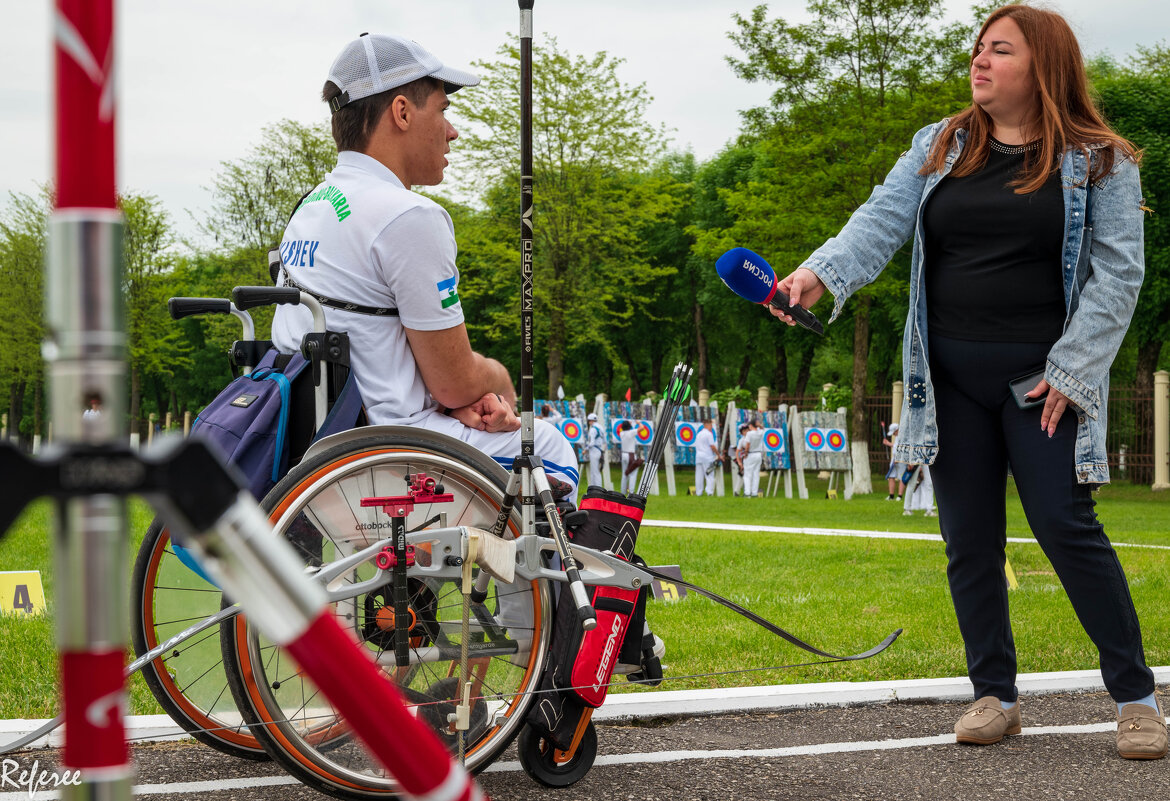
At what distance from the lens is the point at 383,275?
312 centimetres

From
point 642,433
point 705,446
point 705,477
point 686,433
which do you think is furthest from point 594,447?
point 686,433

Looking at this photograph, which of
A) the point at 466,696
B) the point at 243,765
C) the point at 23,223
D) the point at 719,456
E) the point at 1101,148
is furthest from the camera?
the point at 23,223

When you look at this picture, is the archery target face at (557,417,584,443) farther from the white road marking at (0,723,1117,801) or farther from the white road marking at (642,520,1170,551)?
the white road marking at (0,723,1117,801)

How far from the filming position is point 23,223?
134ft

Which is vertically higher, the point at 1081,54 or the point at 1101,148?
the point at 1081,54

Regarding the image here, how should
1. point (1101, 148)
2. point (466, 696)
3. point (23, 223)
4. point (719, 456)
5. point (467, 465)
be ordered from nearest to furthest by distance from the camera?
point (466, 696)
point (467, 465)
point (1101, 148)
point (719, 456)
point (23, 223)

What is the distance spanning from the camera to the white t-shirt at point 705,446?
25.8 m

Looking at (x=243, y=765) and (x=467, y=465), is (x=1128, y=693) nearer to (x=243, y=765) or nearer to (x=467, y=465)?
(x=467, y=465)

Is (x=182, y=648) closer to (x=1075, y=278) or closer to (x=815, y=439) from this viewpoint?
(x=1075, y=278)

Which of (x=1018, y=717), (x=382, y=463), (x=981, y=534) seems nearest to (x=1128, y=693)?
(x=1018, y=717)

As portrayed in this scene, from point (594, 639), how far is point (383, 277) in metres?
1.14

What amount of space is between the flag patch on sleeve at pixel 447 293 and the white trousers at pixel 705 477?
75.6 ft

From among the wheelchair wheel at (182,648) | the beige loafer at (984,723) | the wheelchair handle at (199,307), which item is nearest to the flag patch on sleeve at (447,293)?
the wheelchair handle at (199,307)

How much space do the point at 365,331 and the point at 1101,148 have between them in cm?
230
